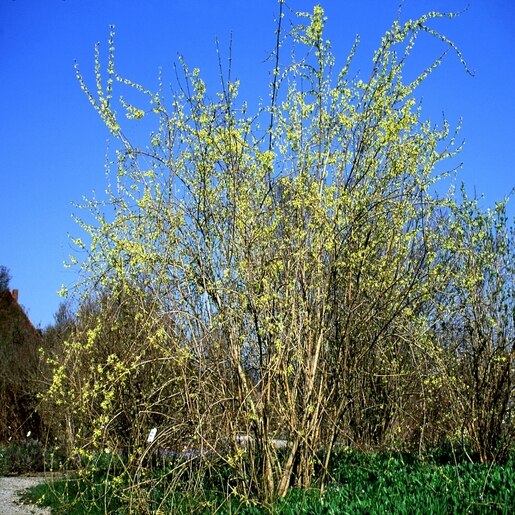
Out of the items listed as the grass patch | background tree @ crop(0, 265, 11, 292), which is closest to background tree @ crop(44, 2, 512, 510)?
the grass patch

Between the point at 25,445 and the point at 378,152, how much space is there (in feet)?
33.3

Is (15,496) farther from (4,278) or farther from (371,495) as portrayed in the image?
(4,278)

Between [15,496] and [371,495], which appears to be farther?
[15,496]

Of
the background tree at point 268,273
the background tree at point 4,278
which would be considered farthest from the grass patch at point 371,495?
the background tree at point 4,278

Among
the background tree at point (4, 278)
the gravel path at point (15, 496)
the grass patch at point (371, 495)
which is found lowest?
the gravel path at point (15, 496)

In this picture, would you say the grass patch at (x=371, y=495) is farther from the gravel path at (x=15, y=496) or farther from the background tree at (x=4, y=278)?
the background tree at (x=4, y=278)

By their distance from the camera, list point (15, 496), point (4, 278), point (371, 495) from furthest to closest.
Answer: point (4, 278)
point (15, 496)
point (371, 495)

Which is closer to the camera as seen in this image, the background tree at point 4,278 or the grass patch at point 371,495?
the grass patch at point 371,495

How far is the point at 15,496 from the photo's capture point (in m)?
10.1

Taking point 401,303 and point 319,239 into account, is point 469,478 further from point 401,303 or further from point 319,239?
point 319,239

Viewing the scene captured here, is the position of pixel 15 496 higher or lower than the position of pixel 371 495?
lower

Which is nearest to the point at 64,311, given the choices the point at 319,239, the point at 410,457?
the point at 410,457

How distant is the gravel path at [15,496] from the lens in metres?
8.65

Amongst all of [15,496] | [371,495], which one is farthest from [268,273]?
[15,496]
